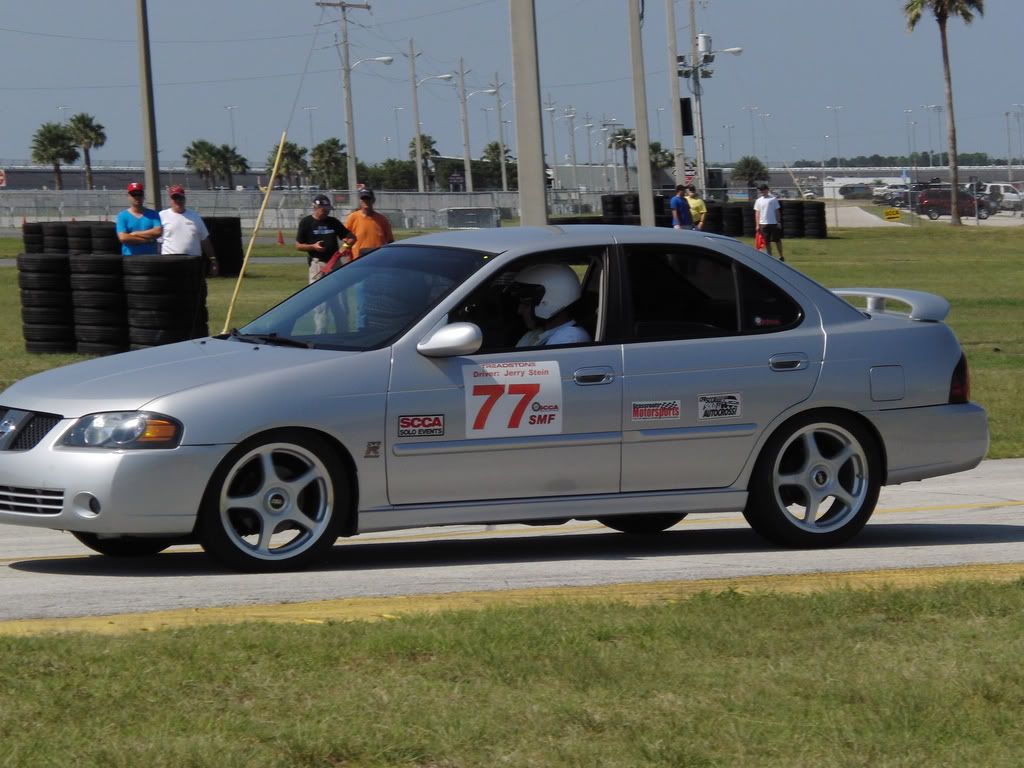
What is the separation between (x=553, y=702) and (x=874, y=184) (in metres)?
146

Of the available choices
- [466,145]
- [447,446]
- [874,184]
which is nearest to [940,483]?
[447,446]

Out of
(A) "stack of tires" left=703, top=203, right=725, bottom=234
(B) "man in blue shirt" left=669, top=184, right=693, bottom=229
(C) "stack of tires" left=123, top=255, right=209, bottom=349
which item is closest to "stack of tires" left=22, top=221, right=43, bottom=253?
(C) "stack of tires" left=123, top=255, right=209, bottom=349

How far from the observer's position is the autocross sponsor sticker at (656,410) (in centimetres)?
756

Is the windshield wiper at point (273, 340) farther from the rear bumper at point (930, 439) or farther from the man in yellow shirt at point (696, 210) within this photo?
the man in yellow shirt at point (696, 210)

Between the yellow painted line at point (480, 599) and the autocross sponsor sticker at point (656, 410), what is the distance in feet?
3.32

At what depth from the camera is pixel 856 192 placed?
13700 centimetres

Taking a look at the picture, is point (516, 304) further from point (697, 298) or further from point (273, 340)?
point (273, 340)

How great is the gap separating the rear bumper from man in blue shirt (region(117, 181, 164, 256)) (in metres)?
10.6

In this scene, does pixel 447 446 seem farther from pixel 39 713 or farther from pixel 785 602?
pixel 39 713

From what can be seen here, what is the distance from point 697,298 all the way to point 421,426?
1.58 meters

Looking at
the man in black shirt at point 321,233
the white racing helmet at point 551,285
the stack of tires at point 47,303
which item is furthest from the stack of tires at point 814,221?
the white racing helmet at point 551,285

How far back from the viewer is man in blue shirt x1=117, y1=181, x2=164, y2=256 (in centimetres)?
1709

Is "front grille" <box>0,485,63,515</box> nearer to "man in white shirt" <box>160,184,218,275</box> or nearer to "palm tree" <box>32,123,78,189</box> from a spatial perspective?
"man in white shirt" <box>160,184,218,275</box>

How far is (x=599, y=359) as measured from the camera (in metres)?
7.54
